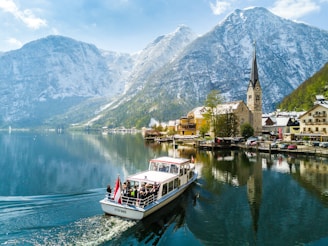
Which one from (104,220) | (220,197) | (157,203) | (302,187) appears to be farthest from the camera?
(302,187)

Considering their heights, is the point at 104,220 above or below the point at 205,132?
below

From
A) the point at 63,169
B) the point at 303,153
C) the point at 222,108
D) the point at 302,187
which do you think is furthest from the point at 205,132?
the point at 302,187

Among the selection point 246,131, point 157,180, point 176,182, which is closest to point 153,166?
point 176,182

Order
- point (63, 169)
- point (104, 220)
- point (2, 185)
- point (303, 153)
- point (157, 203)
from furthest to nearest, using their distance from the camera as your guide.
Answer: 1. point (303, 153)
2. point (63, 169)
3. point (2, 185)
4. point (157, 203)
5. point (104, 220)

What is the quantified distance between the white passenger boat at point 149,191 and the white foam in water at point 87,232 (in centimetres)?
115

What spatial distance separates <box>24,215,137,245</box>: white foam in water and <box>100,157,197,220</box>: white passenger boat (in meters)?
1.15

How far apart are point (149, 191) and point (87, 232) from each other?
7.90 m

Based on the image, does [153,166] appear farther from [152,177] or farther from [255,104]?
[255,104]

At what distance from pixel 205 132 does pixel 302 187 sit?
84.0 meters

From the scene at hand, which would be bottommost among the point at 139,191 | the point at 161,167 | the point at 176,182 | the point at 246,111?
the point at 176,182

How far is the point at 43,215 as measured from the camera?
92.8 ft

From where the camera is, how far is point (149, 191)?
96.8 feet

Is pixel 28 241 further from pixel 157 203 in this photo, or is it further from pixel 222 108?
pixel 222 108

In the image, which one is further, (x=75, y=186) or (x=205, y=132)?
(x=205, y=132)
